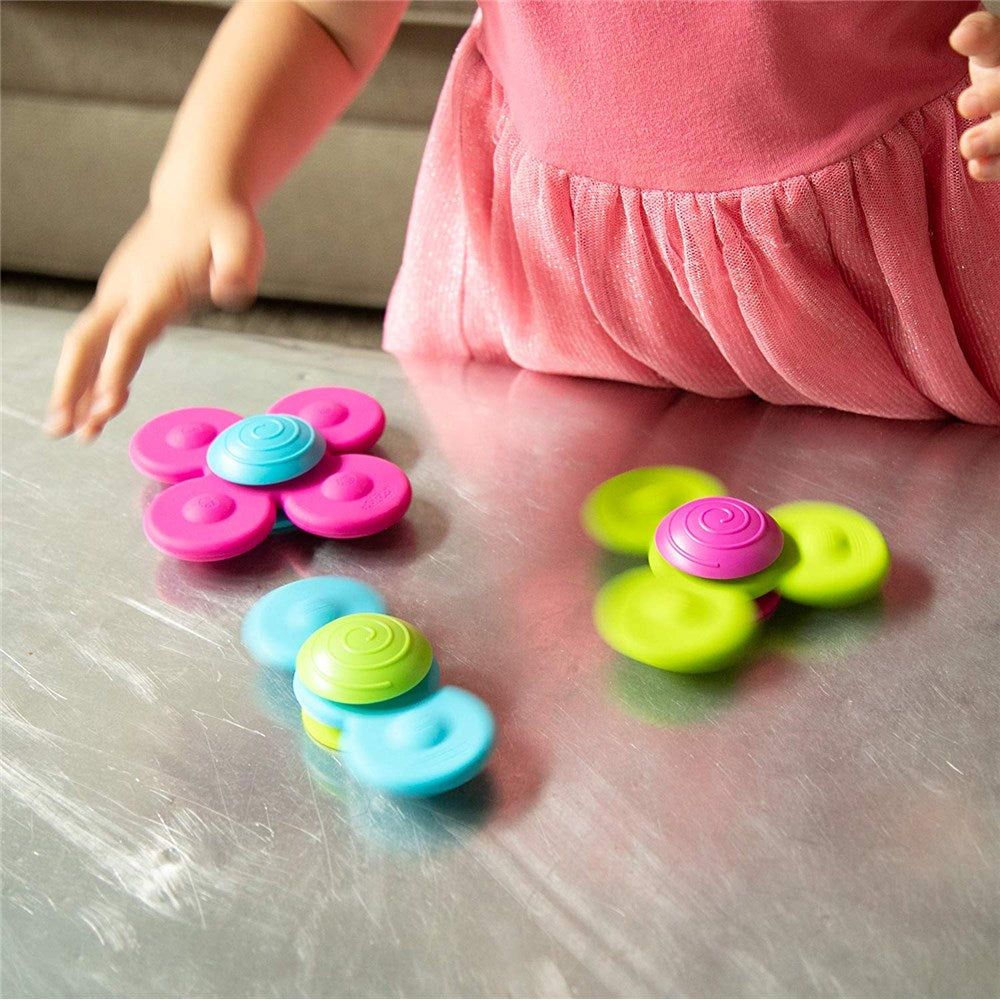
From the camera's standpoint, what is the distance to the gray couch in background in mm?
1342

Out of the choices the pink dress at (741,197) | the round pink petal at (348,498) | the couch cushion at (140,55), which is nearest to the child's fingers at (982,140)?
the pink dress at (741,197)

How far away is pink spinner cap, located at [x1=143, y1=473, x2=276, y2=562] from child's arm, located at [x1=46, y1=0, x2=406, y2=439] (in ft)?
0.18

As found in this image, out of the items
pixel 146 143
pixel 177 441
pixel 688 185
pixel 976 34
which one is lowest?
pixel 146 143

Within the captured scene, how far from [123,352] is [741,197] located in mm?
296

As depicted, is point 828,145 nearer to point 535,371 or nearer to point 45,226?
point 535,371

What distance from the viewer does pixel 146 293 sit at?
19.5 inches

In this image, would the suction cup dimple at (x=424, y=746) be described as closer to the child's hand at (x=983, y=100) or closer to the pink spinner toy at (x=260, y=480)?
the pink spinner toy at (x=260, y=480)

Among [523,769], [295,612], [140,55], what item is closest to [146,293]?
[295,612]

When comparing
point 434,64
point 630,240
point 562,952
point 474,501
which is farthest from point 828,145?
point 434,64

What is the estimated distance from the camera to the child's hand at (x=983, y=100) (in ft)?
1.42

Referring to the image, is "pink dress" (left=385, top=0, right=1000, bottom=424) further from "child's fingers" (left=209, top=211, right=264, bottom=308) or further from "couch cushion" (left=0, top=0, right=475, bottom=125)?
"couch cushion" (left=0, top=0, right=475, bottom=125)

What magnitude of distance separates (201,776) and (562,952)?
144 millimetres

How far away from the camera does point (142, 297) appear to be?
19.5 inches

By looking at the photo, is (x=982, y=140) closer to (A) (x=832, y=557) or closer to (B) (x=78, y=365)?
(A) (x=832, y=557)
